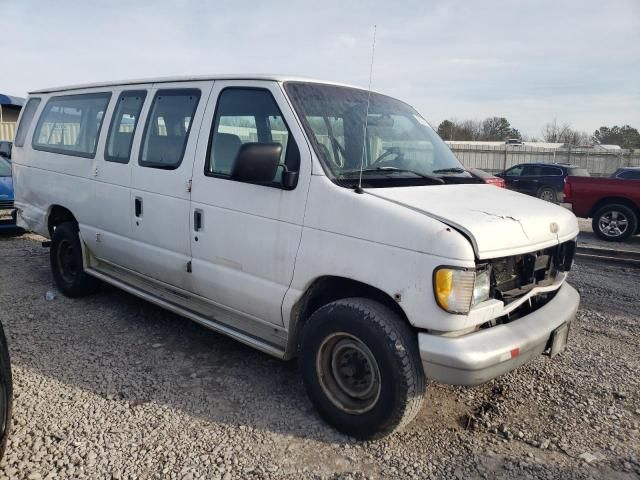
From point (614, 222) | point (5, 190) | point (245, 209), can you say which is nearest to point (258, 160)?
point (245, 209)

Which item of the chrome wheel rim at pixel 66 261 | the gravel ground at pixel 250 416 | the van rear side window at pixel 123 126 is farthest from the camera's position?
the chrome wheel rim at pixel 66 261

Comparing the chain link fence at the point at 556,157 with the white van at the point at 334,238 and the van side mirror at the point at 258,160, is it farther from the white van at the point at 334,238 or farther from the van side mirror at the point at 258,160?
the van side mirror at the point at 258,160

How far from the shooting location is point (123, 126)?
4742 millimetres

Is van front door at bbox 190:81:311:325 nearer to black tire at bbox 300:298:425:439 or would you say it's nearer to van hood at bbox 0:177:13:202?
black tire at bbox 300:298:425:439

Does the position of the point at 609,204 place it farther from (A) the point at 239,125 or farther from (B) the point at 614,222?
(A) the point at 239,125

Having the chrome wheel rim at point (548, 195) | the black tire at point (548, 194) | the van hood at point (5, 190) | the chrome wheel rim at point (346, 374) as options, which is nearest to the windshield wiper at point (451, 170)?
the chrome wheel rim at point (346, 374)

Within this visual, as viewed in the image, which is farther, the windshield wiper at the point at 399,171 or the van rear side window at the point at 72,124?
the van rear side window at the point at 72,124

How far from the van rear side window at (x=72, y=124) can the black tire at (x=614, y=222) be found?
10.1 m

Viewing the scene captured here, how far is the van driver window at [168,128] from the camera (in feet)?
13.4

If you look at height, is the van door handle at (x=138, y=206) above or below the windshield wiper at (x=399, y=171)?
below

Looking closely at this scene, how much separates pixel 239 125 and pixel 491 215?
1.88 m

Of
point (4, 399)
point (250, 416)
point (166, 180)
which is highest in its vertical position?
point (166, 180)

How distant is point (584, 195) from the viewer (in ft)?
37.6

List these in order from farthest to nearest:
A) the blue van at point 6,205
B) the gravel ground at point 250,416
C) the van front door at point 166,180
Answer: the blue van at point 6,205, the van front door at point 166,180, the gravel ground at point 250,416
